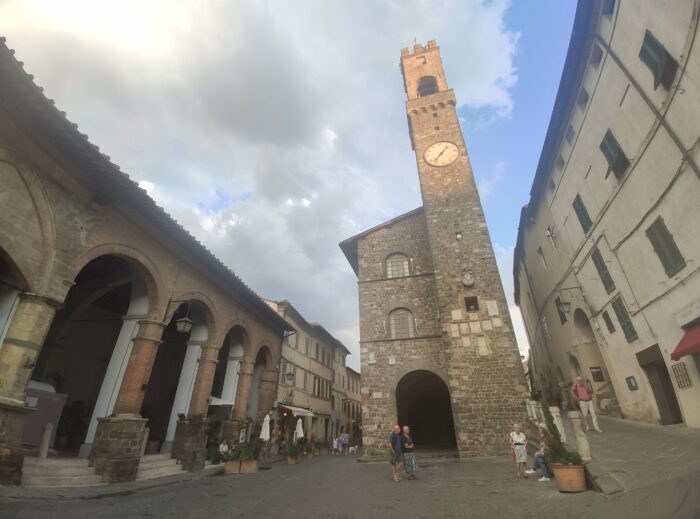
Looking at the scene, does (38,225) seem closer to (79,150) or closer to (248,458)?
(79,150)

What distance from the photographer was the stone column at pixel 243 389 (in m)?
13.8

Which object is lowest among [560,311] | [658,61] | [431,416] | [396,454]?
[396,454]

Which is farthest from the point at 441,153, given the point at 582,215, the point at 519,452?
the point at 519,452

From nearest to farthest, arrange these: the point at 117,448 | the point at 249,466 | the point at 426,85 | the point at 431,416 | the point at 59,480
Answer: the point at 59,480, the point at 117,448, the point at 249,466, the point at 431,416, the point at 426,85

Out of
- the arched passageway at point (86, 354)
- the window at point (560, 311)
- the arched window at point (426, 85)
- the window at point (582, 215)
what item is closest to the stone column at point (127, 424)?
the arched passageway at point (86, 354)

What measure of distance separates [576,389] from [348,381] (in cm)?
2843

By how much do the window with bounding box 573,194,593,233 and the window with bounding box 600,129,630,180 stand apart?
2.10 metres

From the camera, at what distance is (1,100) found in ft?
20.1

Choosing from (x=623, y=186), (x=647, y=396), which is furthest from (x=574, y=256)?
(x=647, y=396)

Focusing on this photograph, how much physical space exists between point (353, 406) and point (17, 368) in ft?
112

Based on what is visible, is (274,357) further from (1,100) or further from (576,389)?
(1,100)

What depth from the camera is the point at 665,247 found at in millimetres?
8234

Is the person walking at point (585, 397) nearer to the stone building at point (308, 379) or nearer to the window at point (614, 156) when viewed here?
the window at point (614, 156)

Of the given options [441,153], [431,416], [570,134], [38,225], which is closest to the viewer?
[38,225]
